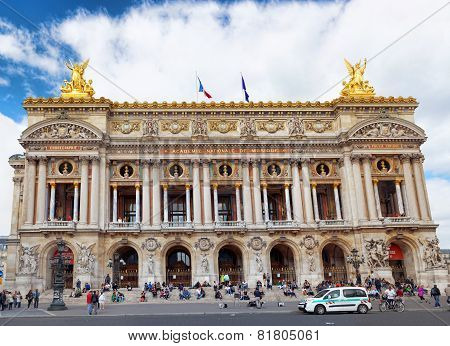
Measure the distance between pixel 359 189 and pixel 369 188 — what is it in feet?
3.51

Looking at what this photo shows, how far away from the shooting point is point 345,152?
51.2 metres

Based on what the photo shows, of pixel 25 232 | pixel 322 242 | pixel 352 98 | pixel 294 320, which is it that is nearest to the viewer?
pixel 294 320

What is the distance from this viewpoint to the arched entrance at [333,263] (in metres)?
49.4

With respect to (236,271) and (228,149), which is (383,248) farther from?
(228,149)

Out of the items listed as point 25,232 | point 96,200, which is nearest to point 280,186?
point 96,200

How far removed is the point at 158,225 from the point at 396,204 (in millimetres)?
26607

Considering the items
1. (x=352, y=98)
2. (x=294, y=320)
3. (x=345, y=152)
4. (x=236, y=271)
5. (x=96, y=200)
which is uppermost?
(x=352, y=98)

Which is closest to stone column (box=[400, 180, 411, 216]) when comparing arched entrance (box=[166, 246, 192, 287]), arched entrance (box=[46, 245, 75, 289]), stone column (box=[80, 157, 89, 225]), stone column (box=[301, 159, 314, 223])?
stone column (box=[301, 159, 314, 223])

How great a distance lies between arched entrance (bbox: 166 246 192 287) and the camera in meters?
48.8

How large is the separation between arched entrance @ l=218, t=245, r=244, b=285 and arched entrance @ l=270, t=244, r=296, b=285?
3650 mm

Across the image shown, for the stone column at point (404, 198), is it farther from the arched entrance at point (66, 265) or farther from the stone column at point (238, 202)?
the arched entrance at point (66, 265)

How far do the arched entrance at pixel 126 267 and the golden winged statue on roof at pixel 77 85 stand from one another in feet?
57.6

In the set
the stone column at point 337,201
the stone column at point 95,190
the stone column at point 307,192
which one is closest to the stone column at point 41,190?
the stone column at point 95,190

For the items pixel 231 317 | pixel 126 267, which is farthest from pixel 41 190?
pixel 231 317
